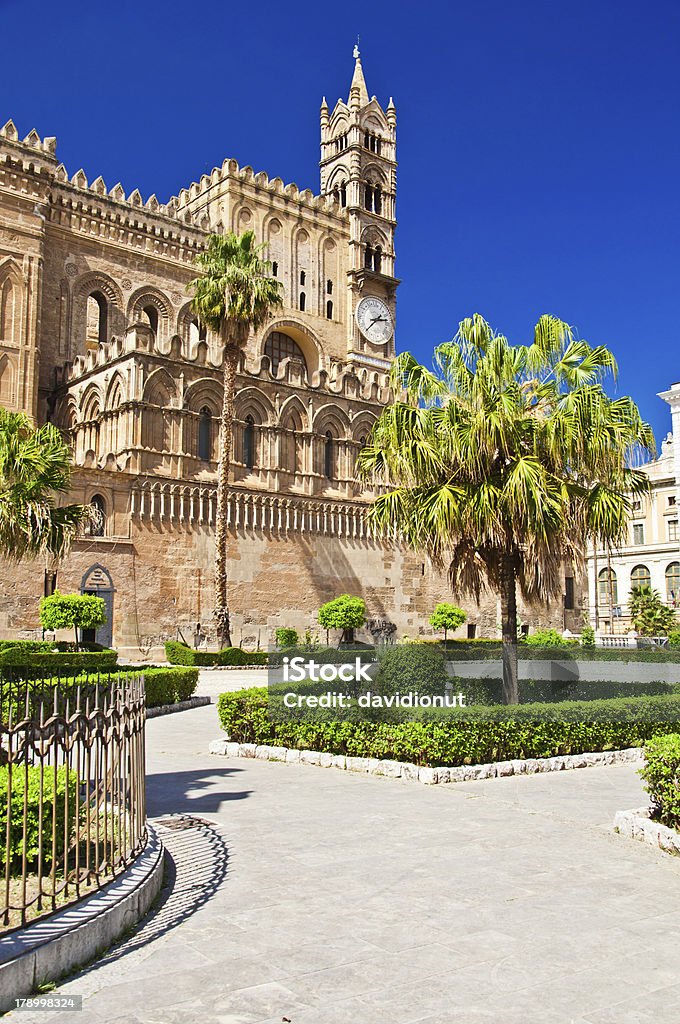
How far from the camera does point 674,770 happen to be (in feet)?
26.2

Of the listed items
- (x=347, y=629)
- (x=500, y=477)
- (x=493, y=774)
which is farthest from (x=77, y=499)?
(x=493, y=774)

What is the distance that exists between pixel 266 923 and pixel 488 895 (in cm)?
162

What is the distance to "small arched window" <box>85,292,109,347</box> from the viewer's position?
42.9 m

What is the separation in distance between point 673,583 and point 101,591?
36692 millimetres

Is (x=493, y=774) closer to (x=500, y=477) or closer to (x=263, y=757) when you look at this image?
(x=263, y=757)

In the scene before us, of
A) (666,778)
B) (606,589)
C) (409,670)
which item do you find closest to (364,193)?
(606,589)

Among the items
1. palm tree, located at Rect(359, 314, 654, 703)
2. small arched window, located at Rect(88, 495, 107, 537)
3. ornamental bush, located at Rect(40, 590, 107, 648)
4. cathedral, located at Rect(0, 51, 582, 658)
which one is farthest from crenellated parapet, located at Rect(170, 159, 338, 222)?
palm tree, located at Rect(359, 314, 654, 703)

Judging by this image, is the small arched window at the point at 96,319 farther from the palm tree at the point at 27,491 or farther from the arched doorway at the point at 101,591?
the palm tree at the point at 27,491

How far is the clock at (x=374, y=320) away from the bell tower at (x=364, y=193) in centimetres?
8

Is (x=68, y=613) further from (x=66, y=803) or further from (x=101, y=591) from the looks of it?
Result: (x=66, y=803)

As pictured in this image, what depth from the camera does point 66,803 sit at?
5.35m

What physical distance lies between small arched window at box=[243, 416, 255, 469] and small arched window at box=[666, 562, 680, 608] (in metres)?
28.4

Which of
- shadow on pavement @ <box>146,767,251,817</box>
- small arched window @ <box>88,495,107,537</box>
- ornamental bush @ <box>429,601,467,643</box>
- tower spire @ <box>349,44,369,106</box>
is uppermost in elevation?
tower spire @ <box>349,44,369,106</box>

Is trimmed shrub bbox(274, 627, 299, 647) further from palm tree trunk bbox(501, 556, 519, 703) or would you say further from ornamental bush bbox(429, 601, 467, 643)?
palm tree trunk bbox(501, 556, 519, 703)
